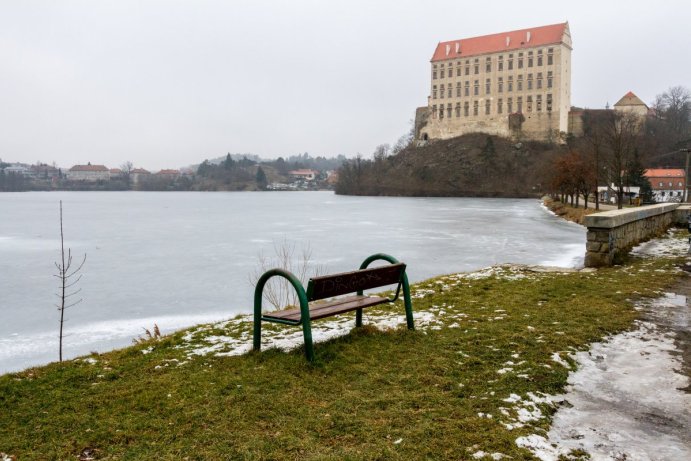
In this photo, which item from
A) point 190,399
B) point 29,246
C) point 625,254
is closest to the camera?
point 190,399

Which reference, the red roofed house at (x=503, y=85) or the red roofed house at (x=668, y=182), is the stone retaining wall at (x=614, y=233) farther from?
the red roofed house at (x=503, y=85)

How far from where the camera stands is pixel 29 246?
25766 millimetres

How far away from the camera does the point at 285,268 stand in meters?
17.5

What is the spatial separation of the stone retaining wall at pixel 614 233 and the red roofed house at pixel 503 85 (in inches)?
3260

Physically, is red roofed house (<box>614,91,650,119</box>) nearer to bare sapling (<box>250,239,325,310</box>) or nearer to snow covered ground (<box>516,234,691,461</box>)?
bare sapling (<box>250,239,325,310</box>)

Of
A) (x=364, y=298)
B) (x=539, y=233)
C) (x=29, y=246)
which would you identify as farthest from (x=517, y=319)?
(x=29, y=246)

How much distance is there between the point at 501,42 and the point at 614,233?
9559cm

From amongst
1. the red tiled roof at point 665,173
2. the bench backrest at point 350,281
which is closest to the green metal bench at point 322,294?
the bench backrest at point 350,281

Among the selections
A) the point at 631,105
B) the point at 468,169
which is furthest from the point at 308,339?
the point at 631,105

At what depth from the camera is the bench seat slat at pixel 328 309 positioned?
5.54 meters

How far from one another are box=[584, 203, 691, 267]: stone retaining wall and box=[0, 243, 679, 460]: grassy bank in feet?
15.0

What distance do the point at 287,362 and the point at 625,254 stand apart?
10384 millimetres

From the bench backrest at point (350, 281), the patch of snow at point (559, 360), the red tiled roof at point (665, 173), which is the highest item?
the red tiled roof at point (665, 173)

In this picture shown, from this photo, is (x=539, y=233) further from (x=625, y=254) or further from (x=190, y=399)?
(x=190, y=399)
